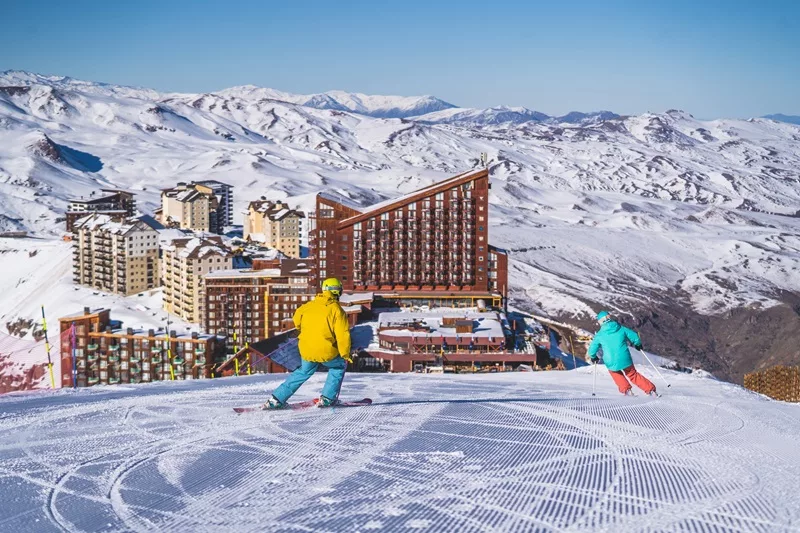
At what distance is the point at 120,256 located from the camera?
89.8 feet

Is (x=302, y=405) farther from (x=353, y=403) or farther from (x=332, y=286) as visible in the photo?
(x=332, y=286)

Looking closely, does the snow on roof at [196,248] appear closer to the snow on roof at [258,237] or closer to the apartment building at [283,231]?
the apartment building at [283,231]

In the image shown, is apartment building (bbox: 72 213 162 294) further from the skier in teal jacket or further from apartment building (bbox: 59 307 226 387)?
the skier in teal jacket

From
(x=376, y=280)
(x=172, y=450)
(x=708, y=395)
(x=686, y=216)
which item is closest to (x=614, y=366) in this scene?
(x=708, y=395)

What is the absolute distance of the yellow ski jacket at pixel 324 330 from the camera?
3855mm

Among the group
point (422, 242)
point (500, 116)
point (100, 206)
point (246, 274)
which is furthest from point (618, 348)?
point (500, 116)

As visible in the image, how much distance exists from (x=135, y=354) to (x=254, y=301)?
13.7 feet

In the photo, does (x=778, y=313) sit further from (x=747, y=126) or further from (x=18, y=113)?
(x=747, y=126)

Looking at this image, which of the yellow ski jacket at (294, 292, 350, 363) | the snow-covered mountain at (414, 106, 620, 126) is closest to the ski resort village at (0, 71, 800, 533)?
the yellow ski jacket at (294, 292, 350, 363)

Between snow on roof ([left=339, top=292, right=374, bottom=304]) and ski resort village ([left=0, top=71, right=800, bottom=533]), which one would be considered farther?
snow on roof ([left=339, top=292, right=374, bottom=304])

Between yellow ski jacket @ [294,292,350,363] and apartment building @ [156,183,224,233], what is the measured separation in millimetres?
33058

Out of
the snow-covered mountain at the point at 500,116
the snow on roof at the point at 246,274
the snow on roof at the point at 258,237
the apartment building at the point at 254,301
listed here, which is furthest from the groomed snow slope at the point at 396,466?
the snow-covered mountain at the point at 500,116

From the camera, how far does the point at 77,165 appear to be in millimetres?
57812

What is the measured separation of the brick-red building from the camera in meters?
23.2
